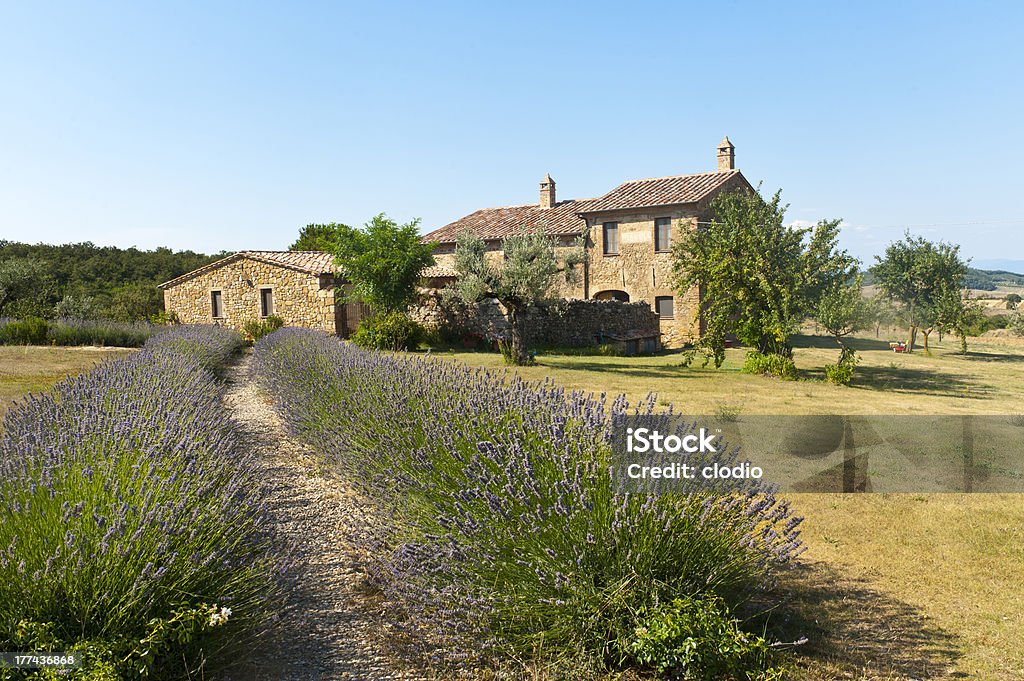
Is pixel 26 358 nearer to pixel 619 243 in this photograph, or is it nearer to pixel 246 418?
pixel 246 418

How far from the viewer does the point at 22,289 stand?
25.8m

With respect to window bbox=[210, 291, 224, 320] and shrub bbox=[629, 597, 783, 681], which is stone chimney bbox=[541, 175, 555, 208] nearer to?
window bbox=[210, 291, 224, 320]

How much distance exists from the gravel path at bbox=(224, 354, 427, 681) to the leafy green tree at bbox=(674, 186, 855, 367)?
10.5 meters

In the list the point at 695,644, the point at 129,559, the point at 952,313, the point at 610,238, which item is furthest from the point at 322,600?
the point at 952,313

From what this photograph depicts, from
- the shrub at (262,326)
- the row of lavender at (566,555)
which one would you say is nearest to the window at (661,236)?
the shrub at (262,326)

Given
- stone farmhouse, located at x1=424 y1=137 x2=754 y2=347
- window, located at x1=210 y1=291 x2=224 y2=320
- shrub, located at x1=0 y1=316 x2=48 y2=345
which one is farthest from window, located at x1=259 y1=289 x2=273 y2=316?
stone farmhouse, located at x1=424 y1=137 x2=754 y2=347

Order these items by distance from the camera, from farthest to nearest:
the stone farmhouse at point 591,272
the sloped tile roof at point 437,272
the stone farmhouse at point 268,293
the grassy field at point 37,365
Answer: the sloped tile roof at point 437,272
the stone farmhouse at point 591,272
the stone farmhouse at point 268,293
the grassy field at point 37,365

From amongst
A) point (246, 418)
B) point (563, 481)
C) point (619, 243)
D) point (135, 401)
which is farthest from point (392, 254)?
point (563, 481)

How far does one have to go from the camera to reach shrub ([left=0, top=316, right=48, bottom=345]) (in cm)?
1775

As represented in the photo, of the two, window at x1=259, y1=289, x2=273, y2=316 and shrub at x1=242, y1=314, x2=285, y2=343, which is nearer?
shrub at x1=242, y1=314, x2=285, y2=343

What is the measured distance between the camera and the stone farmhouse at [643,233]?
906 inches

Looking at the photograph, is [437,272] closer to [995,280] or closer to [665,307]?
[665,307]

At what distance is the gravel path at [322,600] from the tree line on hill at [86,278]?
877 inches

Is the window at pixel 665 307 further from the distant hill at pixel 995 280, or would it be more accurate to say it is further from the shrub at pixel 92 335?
the distant hill at pixel 995 280
